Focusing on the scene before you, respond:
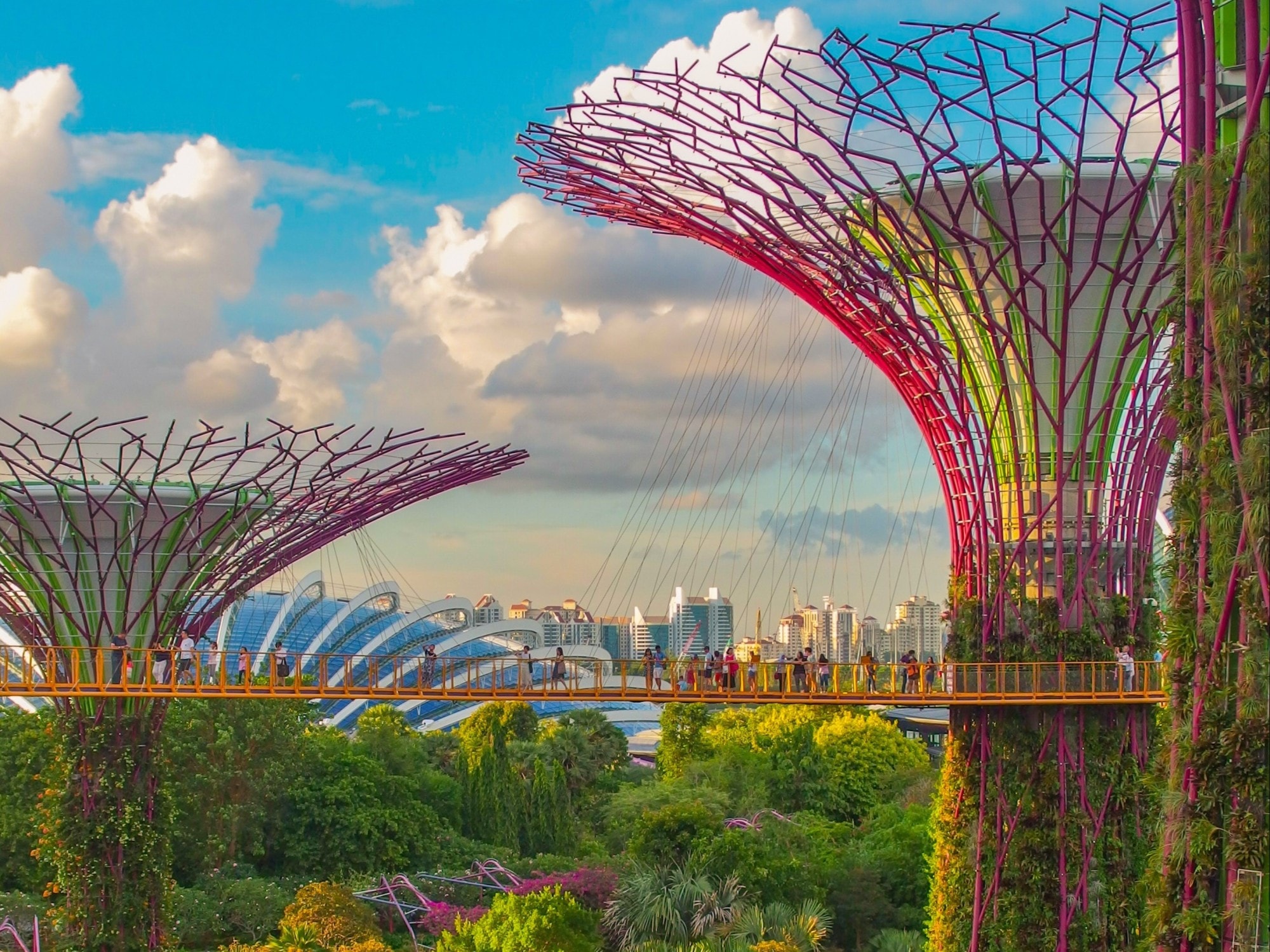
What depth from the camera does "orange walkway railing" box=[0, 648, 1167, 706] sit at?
2755 cm

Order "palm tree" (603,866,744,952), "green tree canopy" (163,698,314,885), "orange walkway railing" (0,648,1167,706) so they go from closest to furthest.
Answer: "orange walkway railing" (0,648,1167,706), "palm tree" (603,866,744,952), "green tree canopy" (163,698,314,885)

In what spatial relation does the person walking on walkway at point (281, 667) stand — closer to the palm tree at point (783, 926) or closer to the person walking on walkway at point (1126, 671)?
the palm tree at point (783, 926)

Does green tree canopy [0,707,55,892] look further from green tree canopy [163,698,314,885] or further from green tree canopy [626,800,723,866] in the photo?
green tree canopy [626,800,723,866]

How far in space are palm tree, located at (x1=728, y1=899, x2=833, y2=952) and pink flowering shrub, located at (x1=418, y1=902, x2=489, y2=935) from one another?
6.66 meters

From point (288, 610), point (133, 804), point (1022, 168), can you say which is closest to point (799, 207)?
point (1022, 168)

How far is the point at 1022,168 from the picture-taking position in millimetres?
28328

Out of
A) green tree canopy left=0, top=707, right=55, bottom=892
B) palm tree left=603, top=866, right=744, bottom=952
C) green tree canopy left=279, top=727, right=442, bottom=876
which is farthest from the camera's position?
green tree canopy left=279, top=727, right=442, bottom=876

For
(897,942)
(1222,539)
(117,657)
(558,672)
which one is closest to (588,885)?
(897,942)

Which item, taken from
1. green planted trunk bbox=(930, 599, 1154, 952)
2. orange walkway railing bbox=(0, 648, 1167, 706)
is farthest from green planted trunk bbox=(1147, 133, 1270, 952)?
green planted trunk bbox=(930, 599, 1154, 952)

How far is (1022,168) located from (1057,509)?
598cm

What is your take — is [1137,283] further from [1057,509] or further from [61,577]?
[61,577]

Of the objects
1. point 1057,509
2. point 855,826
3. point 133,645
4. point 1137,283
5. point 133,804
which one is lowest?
point 855,826

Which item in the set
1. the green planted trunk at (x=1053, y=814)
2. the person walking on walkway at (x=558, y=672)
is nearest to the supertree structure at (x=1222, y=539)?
the green planted trunk at (x=1053, y=814)

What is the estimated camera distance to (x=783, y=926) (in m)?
37.3
